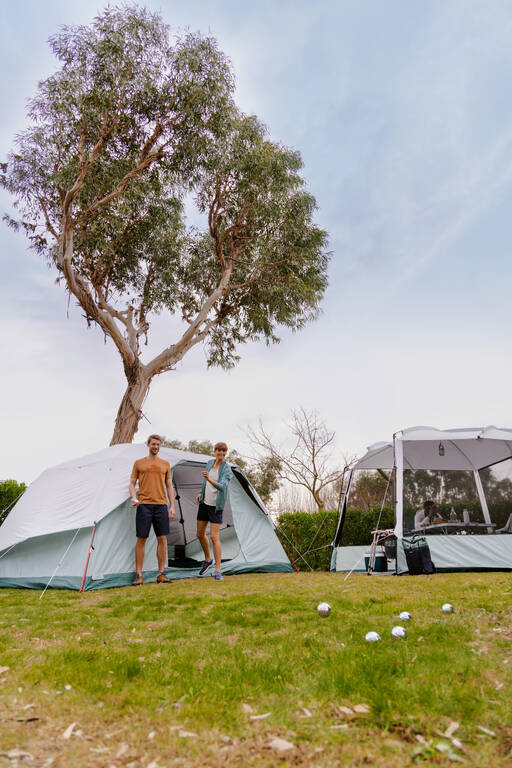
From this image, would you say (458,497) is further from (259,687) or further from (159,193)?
(159,193)

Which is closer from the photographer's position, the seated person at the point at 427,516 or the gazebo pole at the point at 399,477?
the gazebo pole at the point at 399,477

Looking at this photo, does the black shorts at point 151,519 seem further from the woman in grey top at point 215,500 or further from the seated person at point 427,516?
the seated person at point 427,516

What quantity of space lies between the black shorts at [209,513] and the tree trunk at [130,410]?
215 inches

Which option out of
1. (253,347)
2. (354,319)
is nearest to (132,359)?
(253,347)

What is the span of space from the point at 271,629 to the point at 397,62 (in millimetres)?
10750

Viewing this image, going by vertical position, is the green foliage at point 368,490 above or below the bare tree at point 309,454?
below

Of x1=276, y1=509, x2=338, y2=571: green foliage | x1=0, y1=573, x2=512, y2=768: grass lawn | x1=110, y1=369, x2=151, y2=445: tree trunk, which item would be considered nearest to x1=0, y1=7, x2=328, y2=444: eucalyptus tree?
x1=110, y1=369, x2=151, y2=445: tree trunk

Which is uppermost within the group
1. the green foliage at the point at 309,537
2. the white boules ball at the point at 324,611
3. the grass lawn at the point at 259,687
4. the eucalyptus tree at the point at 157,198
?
the eucalyptus tree at the point at 157,198

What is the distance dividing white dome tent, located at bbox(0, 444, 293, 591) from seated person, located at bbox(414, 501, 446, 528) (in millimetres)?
2233

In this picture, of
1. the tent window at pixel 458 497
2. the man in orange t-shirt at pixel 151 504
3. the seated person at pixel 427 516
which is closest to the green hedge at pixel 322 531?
the tent window at pixel 458 497

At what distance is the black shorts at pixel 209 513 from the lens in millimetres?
6919

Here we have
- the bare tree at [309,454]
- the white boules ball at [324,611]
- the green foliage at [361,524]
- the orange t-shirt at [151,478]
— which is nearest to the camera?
the white boules ball at [324,611]

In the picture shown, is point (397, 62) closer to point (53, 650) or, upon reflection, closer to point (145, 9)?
point (145, 9)

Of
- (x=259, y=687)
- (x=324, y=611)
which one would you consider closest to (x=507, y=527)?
(x=324, y=611)
